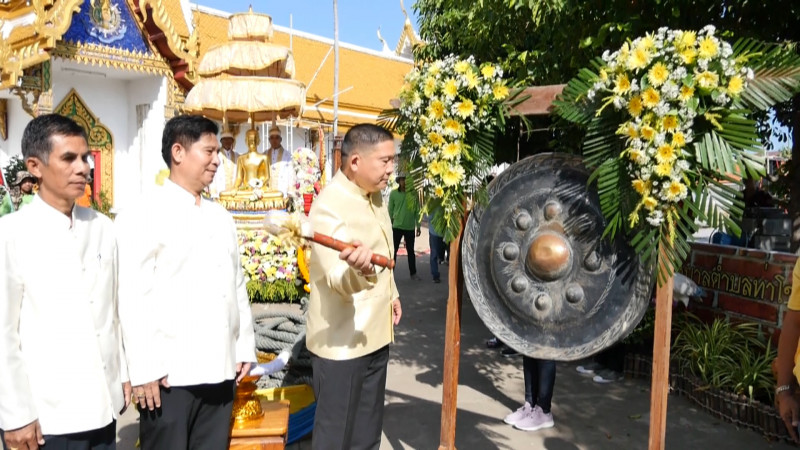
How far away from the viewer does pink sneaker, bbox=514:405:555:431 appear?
4102 mm

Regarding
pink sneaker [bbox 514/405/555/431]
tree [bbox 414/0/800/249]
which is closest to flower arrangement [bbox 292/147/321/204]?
tree [bbox 414/0/800/249]

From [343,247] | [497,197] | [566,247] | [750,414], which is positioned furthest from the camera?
[750,414]

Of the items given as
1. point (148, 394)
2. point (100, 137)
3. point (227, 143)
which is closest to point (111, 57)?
point (100, 137)

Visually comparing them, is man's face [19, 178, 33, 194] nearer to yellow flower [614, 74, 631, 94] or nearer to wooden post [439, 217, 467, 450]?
wooden post [439, 217, 467, 450]

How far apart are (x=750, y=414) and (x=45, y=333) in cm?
422

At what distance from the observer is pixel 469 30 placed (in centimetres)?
579

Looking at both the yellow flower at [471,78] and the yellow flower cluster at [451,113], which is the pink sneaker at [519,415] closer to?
the yellow flower cluster at [451,113]

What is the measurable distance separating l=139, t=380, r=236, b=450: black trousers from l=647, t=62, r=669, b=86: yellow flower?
2.19 meters

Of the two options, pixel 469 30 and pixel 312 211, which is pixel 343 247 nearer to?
pixel 312 211

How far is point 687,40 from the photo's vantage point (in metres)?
2.47

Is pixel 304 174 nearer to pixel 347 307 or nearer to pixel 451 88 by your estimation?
pixel 451 88

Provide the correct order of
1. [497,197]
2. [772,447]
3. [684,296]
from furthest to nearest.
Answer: [684,296], [772,447], [497,197]

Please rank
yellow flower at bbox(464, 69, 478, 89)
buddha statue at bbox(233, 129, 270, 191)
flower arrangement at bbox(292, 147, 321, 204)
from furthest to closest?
flower arrangement at bbox(292, 147, 321, 204) → buddha statue at bbox(233, 129, 270, 191) → yellow flower at bbox(464, 69, 478, 89)

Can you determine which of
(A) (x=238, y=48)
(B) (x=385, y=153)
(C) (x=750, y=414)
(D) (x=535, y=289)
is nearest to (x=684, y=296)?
(C) (x=750, y=414)
